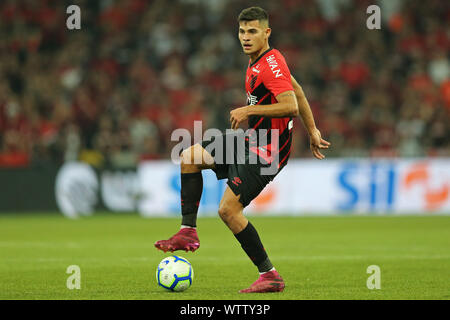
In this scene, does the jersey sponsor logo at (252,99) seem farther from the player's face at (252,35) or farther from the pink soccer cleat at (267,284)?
the pink soccer cleat at (267,284)

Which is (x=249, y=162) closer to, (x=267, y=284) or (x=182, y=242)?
(x=182, y=242)

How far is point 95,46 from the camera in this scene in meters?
20.5

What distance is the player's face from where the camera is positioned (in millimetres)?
6387

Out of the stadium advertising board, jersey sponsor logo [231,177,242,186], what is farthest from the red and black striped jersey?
the stadium advertising board

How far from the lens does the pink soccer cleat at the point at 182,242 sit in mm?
6255

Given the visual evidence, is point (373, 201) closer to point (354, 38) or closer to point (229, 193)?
point (354, 38)

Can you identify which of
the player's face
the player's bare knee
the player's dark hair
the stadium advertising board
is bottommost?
the stadium advertising board

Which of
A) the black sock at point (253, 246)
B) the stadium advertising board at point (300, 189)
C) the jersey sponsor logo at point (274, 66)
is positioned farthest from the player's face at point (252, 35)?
the stadium advertising board at point (300, 189)

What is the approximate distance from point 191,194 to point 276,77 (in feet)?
3.97

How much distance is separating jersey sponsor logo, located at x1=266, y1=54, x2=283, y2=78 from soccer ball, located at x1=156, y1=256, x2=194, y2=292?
178 centimetres

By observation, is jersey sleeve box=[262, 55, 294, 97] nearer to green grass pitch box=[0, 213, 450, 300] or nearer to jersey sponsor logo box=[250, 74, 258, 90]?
jersey sponsor logo box=[250, 74, 258, 90]

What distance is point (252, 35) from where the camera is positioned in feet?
21.0

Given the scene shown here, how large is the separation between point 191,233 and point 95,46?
14.8 meters
